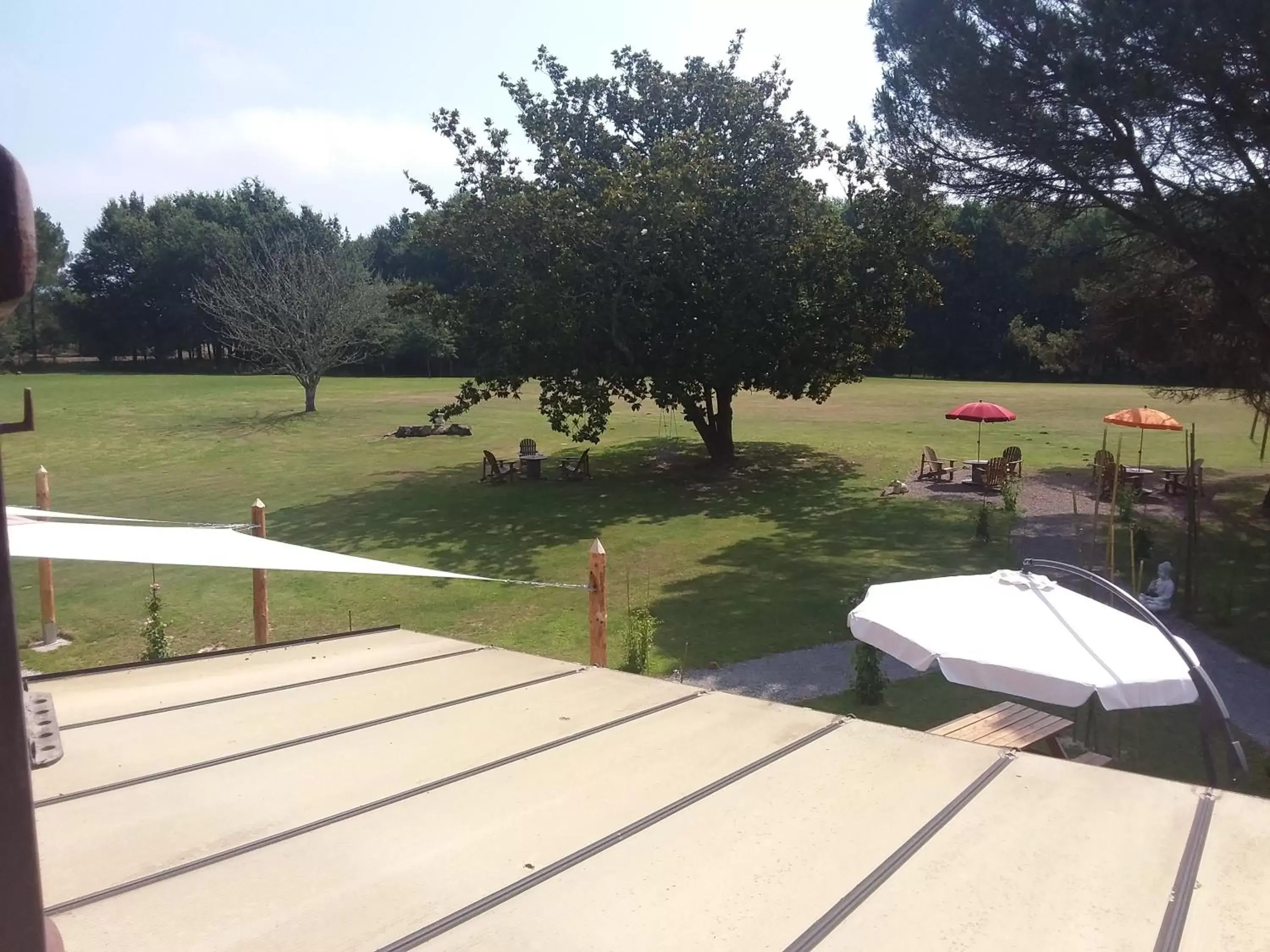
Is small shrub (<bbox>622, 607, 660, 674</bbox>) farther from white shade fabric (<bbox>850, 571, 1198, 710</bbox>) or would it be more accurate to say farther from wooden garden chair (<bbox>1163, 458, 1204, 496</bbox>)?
wooden garden chair (<bbox>1163, 458, 1204, 496</bbox>)

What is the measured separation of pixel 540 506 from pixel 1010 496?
29.7ft

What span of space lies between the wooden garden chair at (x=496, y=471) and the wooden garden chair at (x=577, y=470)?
3.91 feet

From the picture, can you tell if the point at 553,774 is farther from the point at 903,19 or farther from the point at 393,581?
the point at 903,19

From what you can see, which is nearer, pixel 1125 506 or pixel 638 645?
pixel 638 645

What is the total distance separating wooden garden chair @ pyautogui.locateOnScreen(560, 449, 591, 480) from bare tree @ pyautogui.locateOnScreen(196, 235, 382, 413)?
17551 mm

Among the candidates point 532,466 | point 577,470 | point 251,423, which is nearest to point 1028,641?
point 577,470

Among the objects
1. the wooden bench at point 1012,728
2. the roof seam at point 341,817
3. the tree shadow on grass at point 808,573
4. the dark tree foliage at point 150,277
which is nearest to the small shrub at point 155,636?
the tree shadow on grass at point 808,573

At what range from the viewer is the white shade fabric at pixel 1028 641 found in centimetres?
548

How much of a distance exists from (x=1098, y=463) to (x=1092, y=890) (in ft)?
55.7

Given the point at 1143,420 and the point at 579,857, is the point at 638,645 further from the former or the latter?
the point at 1143,420

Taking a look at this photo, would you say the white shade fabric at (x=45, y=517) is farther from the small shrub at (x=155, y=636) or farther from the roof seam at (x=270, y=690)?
the roof seam at (x=270, y=690)

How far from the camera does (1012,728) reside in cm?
673

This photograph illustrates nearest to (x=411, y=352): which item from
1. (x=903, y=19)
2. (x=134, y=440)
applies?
(x=134, y=440)

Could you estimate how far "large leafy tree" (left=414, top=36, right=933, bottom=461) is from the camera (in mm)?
18828
